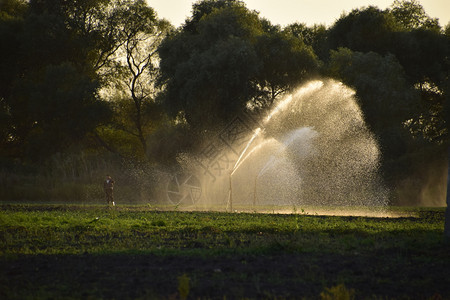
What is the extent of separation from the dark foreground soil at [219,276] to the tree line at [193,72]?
36061 mm

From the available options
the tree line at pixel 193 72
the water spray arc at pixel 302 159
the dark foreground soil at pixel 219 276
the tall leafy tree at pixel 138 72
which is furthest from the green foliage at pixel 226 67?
the dark foreground soil at pixel 219 276

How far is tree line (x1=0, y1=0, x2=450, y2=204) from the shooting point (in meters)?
49.2

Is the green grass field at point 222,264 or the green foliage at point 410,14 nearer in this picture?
the green grass field at point 222,264

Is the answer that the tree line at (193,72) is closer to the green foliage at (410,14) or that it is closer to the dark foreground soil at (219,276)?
the green foliage at (410,14)

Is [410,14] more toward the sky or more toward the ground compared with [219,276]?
more toward the sky

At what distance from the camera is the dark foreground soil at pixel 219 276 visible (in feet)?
29.4

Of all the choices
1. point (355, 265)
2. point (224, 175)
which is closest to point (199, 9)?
point (224, 175)

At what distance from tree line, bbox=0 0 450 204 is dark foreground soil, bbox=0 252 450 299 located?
3606 centimetres

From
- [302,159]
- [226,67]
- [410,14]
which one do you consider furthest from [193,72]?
[410,14]

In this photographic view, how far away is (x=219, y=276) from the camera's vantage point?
1028cm

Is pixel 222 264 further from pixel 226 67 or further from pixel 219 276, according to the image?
pixel 226 67

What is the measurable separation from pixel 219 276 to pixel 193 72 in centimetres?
4055

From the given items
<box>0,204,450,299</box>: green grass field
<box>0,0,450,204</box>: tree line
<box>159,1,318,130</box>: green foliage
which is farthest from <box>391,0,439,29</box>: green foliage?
<box>0,204,450,299</box>: green grass field

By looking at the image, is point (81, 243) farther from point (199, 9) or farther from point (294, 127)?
point (199, 9)
